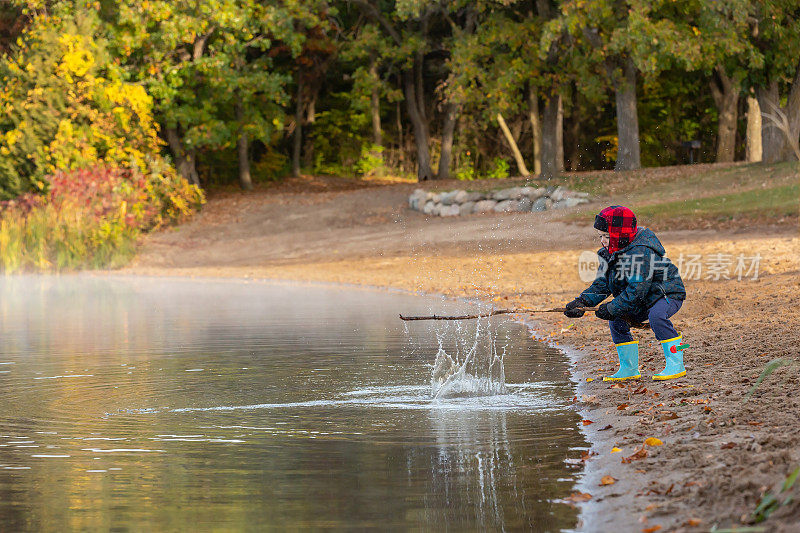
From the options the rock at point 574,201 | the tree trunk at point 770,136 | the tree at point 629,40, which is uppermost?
the tree at point 629,40

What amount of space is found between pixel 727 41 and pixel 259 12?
1412cm

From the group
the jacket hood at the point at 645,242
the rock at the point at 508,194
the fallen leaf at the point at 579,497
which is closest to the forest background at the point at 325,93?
the rock at the point at 508,194

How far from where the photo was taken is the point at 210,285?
22.3 m

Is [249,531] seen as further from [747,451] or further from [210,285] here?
[210,285]

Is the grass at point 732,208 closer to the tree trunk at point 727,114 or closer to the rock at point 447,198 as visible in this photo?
the rock at point 447,198

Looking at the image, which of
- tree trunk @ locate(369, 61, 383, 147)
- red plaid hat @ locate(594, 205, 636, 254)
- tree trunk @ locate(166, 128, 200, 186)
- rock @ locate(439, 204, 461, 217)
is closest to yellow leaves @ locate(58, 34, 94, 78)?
tree trunk @ locate(166, 128, 200, 186)

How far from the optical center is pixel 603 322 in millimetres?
14211

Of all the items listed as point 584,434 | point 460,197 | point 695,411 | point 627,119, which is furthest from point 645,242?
point 627,119

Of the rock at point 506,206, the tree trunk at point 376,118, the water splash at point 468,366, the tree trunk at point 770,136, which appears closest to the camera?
the water splash at point 468,366

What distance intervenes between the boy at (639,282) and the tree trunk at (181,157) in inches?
1177

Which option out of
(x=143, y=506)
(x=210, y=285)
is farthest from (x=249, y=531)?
(x=210, y=285)

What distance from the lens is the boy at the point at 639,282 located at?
9.00m

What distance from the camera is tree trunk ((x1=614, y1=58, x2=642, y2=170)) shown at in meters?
34.8

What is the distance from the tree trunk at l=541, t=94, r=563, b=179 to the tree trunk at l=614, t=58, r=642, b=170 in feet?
10.0
